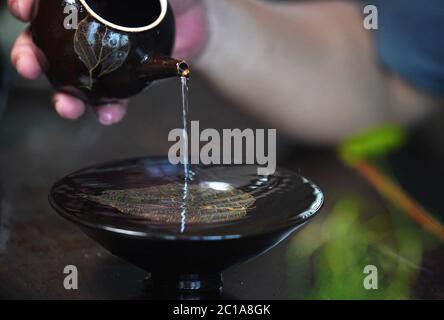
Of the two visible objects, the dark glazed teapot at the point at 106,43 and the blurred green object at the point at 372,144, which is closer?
the dark glazed teapot at the point at 106,43

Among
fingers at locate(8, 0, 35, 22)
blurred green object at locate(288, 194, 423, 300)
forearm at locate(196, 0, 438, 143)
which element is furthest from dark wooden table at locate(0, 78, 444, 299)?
fingers at locate(8, 0, 35, 22)

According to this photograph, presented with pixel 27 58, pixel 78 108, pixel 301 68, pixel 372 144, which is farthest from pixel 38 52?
pixel 372 144

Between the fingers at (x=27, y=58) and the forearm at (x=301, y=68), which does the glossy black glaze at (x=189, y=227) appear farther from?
the forearm at (x=301, y=68)

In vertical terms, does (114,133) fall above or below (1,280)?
above

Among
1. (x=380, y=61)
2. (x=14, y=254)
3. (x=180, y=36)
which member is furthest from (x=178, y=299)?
(x=380, y=61)

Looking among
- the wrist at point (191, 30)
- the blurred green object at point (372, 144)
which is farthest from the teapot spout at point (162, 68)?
the blurred green object at point (372, 144)

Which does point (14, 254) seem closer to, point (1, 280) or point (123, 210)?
point (1, 280)
